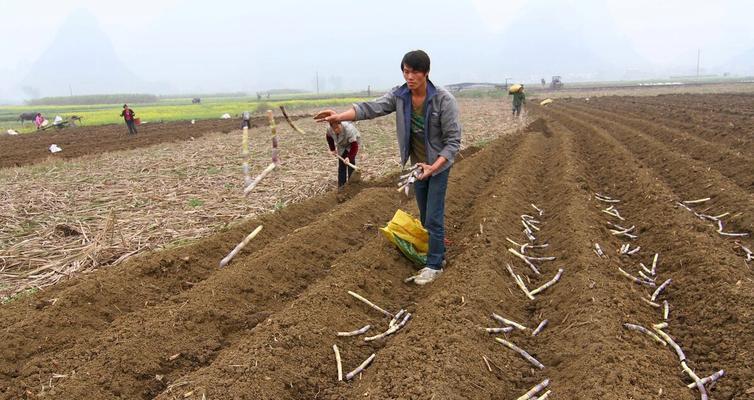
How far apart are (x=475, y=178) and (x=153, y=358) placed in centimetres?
704

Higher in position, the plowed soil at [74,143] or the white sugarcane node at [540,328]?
the plowed soil at [74,143]

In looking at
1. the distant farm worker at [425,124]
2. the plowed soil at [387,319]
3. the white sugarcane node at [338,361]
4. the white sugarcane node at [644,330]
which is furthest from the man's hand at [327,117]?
the white sugarcane node at [644,330]

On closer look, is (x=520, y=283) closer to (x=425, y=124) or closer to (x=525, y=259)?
(x=525, y=259)

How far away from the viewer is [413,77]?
464cm

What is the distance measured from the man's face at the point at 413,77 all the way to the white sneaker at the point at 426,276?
6.21 ft

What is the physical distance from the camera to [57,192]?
1020 cm

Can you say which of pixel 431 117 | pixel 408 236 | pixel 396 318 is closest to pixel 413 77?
pixel 431 117

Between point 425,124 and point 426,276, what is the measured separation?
5.13 feet

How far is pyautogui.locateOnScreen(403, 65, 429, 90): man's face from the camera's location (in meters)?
4.63

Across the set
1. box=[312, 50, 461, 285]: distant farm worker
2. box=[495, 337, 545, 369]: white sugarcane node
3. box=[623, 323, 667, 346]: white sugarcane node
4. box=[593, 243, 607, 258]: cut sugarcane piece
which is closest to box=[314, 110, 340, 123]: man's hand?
box=[312, 50, 461, 285]: distant farm worker

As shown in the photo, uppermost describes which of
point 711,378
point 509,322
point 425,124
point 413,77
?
point 413,77

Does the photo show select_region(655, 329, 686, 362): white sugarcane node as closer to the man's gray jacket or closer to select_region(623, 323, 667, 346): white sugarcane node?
select_region(623, 323, 667, 346): white sugarcane node

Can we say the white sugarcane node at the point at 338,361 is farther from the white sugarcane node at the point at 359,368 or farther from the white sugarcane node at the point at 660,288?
the white sugarcane node at the point at 660,288

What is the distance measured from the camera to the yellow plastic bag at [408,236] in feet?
18.5
